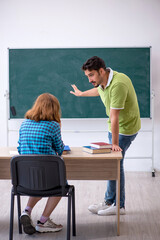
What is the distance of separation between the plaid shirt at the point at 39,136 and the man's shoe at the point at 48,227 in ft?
2.36

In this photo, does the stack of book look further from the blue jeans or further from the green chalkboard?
the green chalkboard

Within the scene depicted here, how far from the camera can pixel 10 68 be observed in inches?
193

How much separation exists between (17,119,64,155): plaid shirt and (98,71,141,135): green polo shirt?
2.09 feet

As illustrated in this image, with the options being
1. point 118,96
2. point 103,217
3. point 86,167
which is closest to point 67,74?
point 118,96

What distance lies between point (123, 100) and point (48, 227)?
1.27 metres

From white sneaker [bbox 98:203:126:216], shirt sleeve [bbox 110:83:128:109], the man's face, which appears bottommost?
white sneaker [bbox 98:203:126:216]

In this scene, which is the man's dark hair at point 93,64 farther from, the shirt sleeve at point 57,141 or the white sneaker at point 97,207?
the white sneaker at point 97,207

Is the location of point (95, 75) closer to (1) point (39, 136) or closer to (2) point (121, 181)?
(1) point (39, 136)

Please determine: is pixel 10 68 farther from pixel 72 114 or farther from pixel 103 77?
pixel 103 77

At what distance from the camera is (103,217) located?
3.19 m

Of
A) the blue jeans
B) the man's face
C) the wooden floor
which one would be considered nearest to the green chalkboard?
the wooden floor

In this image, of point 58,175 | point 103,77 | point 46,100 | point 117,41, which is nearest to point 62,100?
point 117,41

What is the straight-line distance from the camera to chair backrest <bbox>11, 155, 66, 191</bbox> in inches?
90.2

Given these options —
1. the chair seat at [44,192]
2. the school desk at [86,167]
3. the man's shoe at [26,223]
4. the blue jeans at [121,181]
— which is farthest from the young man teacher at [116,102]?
the man's shoe at [26,223]
